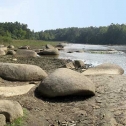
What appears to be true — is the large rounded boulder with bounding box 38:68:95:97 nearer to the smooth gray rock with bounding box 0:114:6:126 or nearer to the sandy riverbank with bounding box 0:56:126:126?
the sandy riverbank with bounding box 0:56:126:126

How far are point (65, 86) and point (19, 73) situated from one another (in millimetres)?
2856

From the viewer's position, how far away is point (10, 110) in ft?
22.5

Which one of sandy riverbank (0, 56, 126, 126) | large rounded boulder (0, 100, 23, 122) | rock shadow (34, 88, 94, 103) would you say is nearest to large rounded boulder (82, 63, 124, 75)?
sandy riverbank (0, 56, 126, 126)

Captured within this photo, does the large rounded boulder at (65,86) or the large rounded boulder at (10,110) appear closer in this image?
the large rounded boulder at (10,110)

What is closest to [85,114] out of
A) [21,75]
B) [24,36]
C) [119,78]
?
[119,78]

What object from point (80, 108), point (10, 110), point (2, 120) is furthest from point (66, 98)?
point (2, 120)

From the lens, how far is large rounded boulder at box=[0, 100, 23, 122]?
6.75 meters

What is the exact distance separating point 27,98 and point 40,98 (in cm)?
47

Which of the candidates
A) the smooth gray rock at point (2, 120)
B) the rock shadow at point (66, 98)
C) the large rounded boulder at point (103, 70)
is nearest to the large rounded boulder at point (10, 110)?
the smooth gray rock at point (2, 120)

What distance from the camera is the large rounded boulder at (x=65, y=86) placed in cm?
882

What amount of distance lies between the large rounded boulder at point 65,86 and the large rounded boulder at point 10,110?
200 cm

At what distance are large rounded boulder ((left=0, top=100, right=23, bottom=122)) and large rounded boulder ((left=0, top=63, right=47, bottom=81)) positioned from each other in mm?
3869

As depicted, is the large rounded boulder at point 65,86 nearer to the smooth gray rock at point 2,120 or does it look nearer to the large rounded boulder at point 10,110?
the large rounded boulder at point 10,110

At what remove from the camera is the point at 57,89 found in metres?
8.89
